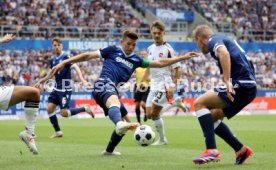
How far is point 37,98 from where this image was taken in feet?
32.5

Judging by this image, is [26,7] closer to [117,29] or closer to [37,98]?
[117,29]

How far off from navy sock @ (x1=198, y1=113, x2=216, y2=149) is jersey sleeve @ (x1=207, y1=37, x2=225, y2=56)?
986 mm

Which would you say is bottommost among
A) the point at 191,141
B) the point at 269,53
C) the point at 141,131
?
the point at 269,53

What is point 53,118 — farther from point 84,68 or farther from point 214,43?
point 84,68

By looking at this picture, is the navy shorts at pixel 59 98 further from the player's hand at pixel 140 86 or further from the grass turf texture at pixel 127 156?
the player's hand at pixel 140 86

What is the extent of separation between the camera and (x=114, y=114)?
9422 mm

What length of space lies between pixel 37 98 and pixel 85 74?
23603 mm

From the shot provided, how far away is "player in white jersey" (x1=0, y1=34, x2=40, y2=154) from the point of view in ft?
31.2

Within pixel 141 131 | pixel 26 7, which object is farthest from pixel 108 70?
pixel 26 7

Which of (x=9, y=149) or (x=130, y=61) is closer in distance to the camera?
(x=130, y=61)

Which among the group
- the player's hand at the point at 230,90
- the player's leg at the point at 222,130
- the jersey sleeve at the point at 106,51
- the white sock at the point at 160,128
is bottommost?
the white sock at the point at 160,128

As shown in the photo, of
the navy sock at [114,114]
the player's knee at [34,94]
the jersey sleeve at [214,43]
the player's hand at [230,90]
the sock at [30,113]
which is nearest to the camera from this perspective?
the player's hand at [230,90]

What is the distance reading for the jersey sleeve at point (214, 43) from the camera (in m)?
8.70

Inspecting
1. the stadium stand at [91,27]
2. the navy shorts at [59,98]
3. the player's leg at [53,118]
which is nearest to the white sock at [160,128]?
the player's leg at [53,118]
